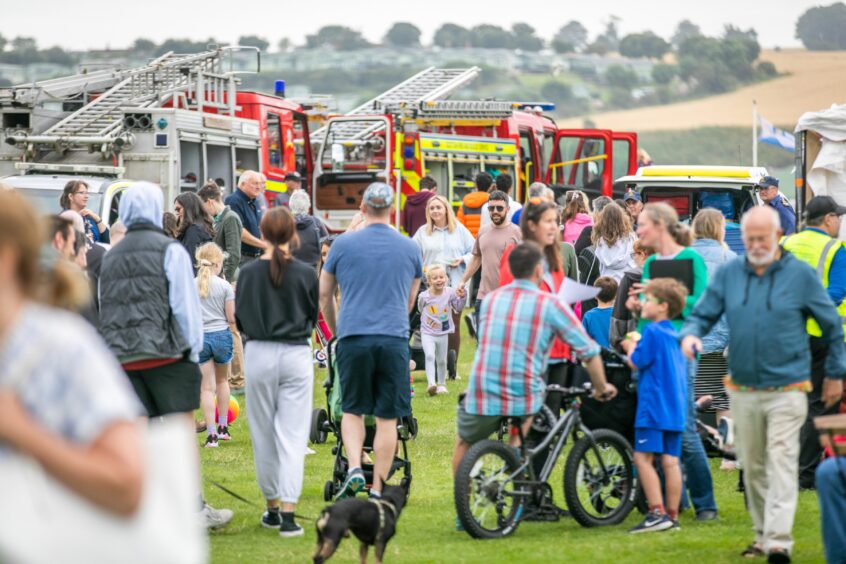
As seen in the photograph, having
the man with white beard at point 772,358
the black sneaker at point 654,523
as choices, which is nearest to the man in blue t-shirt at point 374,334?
the black sneaker at point 654,523

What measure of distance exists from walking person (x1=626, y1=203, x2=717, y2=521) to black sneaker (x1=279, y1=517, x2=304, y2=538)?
2379 millimetres

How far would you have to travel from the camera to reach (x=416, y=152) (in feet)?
73.7

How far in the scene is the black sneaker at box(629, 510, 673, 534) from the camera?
8.21 meters

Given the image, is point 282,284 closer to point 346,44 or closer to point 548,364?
point 548,364

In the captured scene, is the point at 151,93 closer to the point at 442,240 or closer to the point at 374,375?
the point at 442,240

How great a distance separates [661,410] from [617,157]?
695 inches

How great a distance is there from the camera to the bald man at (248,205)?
47.0 feet

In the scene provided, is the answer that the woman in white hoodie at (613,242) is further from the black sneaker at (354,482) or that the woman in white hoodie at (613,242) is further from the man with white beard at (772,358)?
the man with white beard at (772,358)

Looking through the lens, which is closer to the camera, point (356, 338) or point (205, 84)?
point (356, 338)

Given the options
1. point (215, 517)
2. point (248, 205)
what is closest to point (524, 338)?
point (215, 517)

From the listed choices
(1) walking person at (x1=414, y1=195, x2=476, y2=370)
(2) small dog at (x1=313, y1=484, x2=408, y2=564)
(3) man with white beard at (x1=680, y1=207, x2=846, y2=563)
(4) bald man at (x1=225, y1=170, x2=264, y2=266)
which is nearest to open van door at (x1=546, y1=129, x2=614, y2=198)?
(1) walking person at (x1=414, y1=195, x2=476, y2=370)

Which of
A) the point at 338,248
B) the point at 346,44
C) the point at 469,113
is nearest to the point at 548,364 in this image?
the point at 338,248

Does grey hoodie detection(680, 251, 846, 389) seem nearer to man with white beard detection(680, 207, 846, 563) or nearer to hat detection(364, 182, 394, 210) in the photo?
man with white beard detection(680, 207, 846, 563)

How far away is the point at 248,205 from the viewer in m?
14.6
